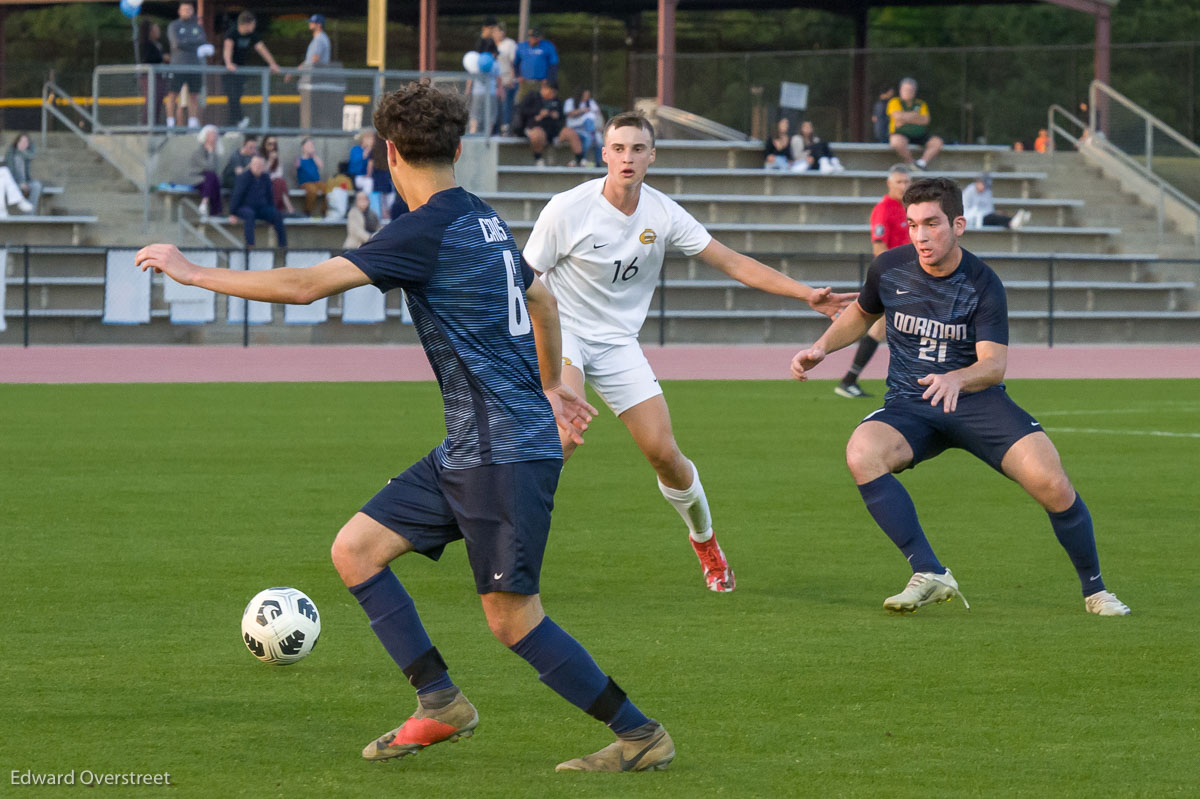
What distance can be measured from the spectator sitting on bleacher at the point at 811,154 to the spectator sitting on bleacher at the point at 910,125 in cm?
119

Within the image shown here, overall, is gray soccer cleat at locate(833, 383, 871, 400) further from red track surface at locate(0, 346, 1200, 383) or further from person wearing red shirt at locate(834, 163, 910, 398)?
red track surface at locate(0, 346, 1200, 383)

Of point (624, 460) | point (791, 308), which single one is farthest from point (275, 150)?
point (624, 460)

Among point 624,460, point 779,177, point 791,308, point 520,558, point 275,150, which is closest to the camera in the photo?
point 520,558

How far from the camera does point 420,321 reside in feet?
16.5

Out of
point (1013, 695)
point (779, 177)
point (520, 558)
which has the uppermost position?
point (779, 177)

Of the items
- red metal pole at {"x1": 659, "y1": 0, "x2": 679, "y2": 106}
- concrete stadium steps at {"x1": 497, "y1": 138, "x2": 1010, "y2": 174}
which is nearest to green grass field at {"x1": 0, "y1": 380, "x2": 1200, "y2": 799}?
concrete stadium steps at {"x1": 497, "y1": 138, "x2": 1010, "y2": 174}

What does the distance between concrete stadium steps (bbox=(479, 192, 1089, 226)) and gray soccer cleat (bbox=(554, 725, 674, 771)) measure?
2592 centimetres

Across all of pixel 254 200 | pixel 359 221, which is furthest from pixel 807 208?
pixel 254 200

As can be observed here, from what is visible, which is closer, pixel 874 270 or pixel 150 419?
pixel 874 270

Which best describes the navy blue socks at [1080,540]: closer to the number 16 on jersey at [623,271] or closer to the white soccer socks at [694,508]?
the white soccer socks at [694,508]

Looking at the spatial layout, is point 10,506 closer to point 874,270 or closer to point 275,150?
point 874,270

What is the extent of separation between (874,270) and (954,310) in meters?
0.44

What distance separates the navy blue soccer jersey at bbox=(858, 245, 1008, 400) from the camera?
299 inches

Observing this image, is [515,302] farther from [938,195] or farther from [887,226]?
[887,226]
